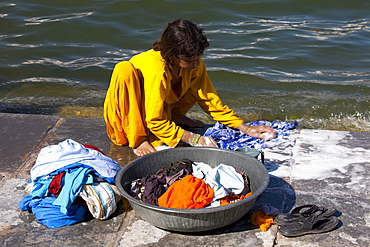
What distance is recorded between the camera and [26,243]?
262cm

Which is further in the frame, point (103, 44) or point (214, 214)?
point (103, 44)

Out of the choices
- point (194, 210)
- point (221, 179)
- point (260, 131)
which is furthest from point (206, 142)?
point (194, 210)

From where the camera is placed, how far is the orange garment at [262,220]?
270 cm

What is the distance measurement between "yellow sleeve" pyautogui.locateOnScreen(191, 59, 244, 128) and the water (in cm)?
156

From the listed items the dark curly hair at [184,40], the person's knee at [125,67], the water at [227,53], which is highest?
the dark curly hair at [184,40]

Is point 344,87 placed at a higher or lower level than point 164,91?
lower

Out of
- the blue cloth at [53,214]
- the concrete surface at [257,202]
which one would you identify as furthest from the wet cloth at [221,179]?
the blue cloth at [53,214]

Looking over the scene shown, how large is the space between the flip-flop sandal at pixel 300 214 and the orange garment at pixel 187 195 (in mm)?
402

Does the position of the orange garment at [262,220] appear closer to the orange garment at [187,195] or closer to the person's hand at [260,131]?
the orange garment at [187,195]

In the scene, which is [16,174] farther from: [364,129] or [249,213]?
Answer: [364,129]

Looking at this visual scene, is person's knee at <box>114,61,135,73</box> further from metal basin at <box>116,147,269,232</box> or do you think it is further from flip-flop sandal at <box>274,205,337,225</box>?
flip-flop sandal at <box>274,205,337,225</box>

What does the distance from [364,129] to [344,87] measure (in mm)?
1375

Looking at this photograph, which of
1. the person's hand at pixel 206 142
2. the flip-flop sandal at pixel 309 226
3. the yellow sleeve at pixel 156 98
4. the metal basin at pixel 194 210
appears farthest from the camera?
the person's hand at pixel 206 142

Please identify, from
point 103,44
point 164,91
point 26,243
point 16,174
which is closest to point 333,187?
point 164,91
